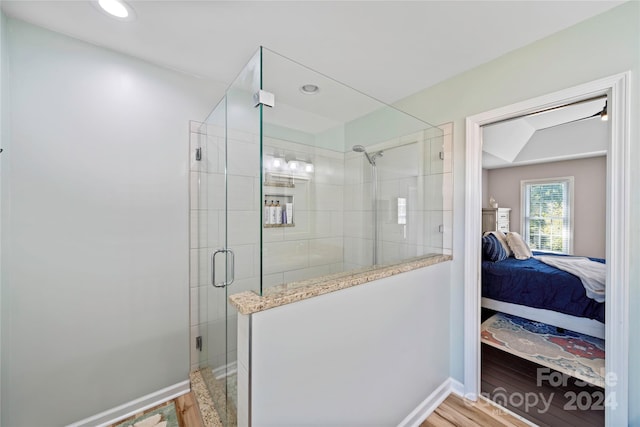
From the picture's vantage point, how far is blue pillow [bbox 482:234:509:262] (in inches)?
126

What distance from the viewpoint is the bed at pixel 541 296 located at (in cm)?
224

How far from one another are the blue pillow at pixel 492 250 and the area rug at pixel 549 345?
2.43 feet

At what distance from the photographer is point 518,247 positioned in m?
3.44

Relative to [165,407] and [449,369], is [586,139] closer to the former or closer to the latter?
[449,369]

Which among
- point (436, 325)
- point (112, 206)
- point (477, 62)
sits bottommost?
point (436, 325)

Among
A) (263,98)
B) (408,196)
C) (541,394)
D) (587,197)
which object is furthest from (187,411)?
(587,197)

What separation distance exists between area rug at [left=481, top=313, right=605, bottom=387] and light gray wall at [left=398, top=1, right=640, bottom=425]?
2.56ft

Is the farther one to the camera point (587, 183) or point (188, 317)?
point (587, 183)

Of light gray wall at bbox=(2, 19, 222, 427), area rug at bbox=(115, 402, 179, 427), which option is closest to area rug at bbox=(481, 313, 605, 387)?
area rug at bbox=(115, 402, 179, 427)

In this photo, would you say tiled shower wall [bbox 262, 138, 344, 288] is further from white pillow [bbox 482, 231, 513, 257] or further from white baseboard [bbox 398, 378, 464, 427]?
white pillow [bbox 482, 231, 513, 257]

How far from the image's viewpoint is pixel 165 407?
1726 millimetres

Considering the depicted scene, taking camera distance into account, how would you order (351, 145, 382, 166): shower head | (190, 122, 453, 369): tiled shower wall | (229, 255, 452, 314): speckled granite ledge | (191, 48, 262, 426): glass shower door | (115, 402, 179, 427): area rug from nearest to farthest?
(229, 255, 452, 314): speckled granite ledge → (191, 48, 262, 426): glass shower door → (190, 122, 453, 369): tiled shower wall → (115, 402, 179, 427): area rug → (351, 145, 382, 166): shower head

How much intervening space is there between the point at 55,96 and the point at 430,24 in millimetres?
2204

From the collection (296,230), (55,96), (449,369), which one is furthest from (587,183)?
(55,96)
